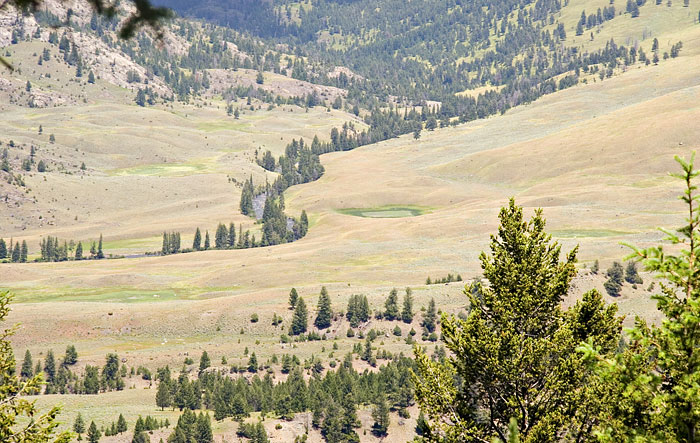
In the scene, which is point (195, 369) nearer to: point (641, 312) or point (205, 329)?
point (205, 329)

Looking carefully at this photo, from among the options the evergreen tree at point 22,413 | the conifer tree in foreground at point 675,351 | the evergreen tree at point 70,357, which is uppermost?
the conifer tree in foreground at point 675,351

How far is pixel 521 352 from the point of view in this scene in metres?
24.0

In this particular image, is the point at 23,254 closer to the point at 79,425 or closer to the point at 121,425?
the point at 79,425

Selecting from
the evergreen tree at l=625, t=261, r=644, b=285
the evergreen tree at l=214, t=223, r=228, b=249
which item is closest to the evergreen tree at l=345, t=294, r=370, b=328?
the evergreen tree at l=625, t=261, r=644, b=285

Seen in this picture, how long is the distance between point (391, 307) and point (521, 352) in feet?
326

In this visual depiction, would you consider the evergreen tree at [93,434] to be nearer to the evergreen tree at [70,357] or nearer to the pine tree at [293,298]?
the evergreen tree at [70,357]

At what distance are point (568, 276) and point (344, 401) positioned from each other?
235 feet

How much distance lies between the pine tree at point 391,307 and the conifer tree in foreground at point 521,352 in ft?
316

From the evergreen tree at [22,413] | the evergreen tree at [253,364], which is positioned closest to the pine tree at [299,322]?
the evergreen tree at [253,364]

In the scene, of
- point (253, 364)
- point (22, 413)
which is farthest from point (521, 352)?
point (253, 364)

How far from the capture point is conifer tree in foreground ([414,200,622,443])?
23.5 meters

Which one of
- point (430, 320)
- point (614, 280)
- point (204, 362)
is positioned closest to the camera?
point (204, 362)

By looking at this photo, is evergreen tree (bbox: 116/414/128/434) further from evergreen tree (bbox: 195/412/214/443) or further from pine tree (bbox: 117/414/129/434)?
evergreen tree (bbox: 195/412/214/443)

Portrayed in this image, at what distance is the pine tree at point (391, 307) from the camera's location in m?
122
